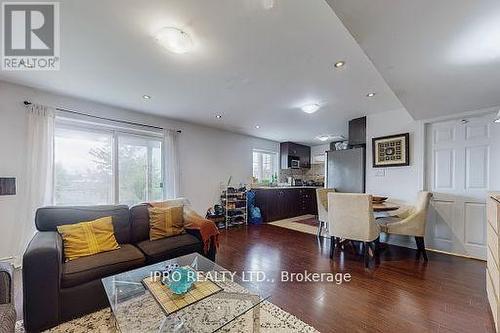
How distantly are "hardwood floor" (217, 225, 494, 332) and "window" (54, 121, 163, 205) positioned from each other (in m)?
2.00

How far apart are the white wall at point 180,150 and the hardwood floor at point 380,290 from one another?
1.92 m

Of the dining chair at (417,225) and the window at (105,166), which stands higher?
the window at (105,166)

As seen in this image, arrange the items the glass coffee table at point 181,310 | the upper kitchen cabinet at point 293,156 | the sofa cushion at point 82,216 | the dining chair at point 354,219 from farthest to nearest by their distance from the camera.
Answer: the upper kitchen cabinet at point 293,156
the dining chair at point 354,219
the sofa cushion at point 82,216
the glass coffee table at point 181,310

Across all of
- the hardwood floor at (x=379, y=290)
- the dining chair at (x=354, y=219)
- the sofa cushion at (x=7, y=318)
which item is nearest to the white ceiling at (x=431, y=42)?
the dining chair at (x=354, y=219)

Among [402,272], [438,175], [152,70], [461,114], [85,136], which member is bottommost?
[402,272]

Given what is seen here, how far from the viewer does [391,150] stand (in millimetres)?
3896

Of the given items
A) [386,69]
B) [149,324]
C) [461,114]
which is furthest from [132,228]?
[461,114]

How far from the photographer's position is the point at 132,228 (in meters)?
2.60

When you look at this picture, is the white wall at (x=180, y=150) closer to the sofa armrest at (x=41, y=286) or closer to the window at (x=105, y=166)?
the window at (x=105, y=166)

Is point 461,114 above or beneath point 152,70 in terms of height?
beneath

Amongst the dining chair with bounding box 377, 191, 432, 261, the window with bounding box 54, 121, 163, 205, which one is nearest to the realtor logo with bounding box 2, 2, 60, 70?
the window with bounding box 54, 121, 163, 205

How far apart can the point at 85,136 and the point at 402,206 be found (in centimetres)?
535

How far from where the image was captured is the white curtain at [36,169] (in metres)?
2.92

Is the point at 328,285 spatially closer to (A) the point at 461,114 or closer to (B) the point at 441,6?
(B) the point at 441,6
